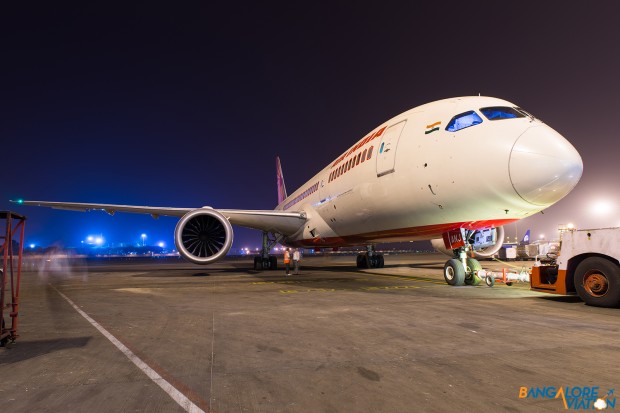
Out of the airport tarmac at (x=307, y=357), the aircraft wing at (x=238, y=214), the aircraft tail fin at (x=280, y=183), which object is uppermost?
the aircraft tail fin at (x=280, y=183)

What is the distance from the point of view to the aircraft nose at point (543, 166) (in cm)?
779

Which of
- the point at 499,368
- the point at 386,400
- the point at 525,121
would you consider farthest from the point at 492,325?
the point at 525,121

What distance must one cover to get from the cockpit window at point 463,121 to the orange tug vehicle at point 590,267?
3.14 m

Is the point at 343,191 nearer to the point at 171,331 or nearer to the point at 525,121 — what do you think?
the point at 525,121

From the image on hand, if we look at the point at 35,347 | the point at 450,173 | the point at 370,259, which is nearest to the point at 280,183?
the point at 370,259

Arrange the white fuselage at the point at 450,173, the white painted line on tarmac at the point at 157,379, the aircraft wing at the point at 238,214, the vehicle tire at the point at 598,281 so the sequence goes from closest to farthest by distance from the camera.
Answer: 1. the white painted line on tarmac at the point at 157,379
2. the vehicle tire at the point at 598,281
3. the white fuselage at the point at 450,173
4. the aircraft wing at the point at 238,214

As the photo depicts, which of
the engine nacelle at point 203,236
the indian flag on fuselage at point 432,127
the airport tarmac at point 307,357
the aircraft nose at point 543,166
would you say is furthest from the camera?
the engine nacelle at point 203,236

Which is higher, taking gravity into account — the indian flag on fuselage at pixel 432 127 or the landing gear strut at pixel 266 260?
the indian flag on fuselage at pixel 432 127

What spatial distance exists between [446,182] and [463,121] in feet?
5.13

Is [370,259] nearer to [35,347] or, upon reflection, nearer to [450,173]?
[450,173]

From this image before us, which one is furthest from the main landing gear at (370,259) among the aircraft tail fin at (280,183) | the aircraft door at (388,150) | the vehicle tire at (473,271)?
the aircraft tail fin at (280,183)

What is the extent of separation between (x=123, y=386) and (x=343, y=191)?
10736 mm

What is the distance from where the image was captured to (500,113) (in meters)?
8.95

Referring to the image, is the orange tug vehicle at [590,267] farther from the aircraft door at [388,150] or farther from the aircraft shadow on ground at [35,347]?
the aircraft shadow on ground at [35,347]
